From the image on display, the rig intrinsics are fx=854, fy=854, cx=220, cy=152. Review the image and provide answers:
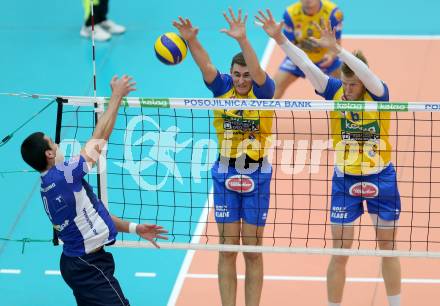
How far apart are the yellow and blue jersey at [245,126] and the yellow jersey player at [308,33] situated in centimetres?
416

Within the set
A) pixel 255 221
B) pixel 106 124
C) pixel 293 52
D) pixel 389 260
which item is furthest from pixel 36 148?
pixel 389 260

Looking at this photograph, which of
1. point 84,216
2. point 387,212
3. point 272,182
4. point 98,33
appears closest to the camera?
point 84,216

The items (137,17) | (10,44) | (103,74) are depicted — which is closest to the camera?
(103,74)

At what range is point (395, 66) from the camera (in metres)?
13.0

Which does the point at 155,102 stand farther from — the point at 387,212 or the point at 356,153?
the point at 387,212

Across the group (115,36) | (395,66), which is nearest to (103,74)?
(115,36)

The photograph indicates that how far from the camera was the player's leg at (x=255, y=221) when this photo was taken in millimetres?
7195

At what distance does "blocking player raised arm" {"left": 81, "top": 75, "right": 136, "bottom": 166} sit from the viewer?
646cm

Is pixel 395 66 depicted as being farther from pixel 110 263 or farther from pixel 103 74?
pixel 110 263

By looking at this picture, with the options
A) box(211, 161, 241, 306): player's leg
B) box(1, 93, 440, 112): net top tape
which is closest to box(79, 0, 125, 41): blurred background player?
box(1, 93, 440, 112): net top tape

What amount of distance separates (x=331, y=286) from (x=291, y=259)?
1438 millimetres

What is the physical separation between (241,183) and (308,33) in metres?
4.69

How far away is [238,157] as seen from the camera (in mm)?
7195

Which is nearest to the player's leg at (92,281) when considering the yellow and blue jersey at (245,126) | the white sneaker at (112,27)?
the yellow and blue jersey at (245,126)
